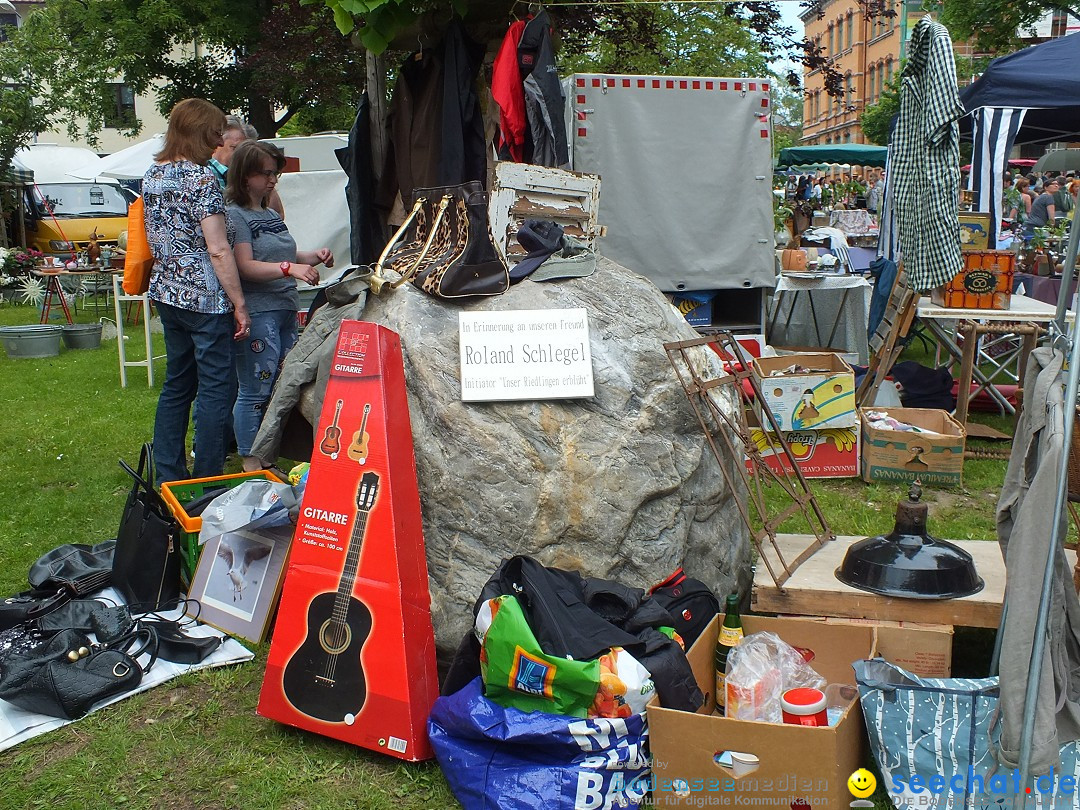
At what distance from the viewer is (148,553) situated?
13.0 ft

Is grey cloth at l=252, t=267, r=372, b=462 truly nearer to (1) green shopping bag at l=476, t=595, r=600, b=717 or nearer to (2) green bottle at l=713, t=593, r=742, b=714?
(1) green shopping bag at l=476, t=595, r=600, b=717

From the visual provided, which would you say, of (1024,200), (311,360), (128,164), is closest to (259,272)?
(311,360)

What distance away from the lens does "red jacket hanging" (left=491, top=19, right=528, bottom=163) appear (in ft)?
17.6

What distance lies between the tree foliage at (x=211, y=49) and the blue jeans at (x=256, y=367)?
8.67 meters

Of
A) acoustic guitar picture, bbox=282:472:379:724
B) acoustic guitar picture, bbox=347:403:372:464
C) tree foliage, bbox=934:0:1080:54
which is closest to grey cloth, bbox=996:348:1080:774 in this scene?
acoustic guitar picture, bbox=282:472:379:724

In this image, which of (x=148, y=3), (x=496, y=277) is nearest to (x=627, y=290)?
(x=496, y=277)

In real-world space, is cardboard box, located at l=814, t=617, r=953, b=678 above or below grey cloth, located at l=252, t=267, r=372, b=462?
below

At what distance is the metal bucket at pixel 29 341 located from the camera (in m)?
10.4

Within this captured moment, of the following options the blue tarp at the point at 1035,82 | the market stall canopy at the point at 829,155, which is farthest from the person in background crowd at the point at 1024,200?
the blue tarp at the point at 1035,82

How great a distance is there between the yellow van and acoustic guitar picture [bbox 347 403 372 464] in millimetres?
17634

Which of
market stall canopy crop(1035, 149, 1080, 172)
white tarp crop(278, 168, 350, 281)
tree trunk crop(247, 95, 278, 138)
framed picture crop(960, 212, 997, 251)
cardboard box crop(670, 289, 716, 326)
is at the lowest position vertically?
cardboard box crop(670, 289, 716, 326)

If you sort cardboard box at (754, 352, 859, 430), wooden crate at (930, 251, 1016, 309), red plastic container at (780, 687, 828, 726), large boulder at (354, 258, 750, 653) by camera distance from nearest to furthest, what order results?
1. red plastic container at (780, 687, 828, 726)
2. large boulder at (354, 258, 750, 653)
3. cardboard box at (754, 352, 859, 430)
4. wooden crate at (930, 251, 1016, 309)

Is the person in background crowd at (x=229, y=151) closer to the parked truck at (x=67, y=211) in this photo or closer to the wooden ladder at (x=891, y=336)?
the wooden ladder at (x=891, y=336)

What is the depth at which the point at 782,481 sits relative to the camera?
12.4 ft
